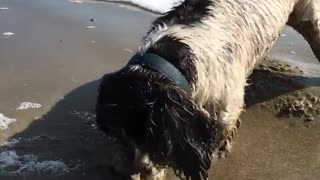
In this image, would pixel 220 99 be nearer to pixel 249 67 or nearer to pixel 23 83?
pixel 249 67

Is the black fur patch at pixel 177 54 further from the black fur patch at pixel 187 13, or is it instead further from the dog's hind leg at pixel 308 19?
the dog's hind leg at pixel 308 19

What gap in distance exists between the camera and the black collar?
3.73 m

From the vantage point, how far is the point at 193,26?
4.33 m

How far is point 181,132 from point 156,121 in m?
0.16

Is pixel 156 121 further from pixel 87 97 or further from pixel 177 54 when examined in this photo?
pixel 87 97

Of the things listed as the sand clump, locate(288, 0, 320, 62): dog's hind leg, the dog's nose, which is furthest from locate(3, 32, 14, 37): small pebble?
the dog's nose

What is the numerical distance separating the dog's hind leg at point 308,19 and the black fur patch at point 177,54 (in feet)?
6.09

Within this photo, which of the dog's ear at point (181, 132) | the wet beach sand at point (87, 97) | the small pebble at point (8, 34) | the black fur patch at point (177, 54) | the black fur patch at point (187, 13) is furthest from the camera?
the small pebble at point (8, 34)

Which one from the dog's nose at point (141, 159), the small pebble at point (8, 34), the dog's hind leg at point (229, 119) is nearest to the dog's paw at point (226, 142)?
the dog's hind leg at point (229, 119)

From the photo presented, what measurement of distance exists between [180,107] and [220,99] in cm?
80

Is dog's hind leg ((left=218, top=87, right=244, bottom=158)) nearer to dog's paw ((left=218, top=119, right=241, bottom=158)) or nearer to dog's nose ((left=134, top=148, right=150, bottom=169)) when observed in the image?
dog's paw ((left=218, top=119, right=241, bottom=158))

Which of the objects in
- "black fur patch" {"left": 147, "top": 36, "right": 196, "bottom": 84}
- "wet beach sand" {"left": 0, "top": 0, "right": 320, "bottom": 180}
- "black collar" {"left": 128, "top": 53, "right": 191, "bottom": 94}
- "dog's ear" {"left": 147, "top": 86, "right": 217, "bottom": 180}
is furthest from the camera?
"wet beach sand" {"left": 0, "top": 0, "right": 320, "bottom": 180}

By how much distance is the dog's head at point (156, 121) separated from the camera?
3605 millimetres

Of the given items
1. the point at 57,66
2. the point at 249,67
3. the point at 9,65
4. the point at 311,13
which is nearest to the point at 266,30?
the point at 249,67
